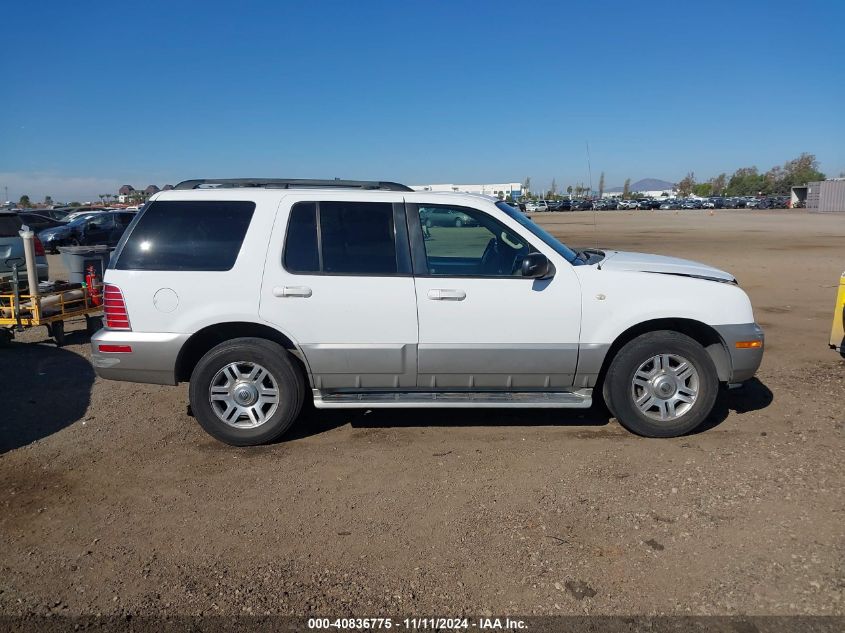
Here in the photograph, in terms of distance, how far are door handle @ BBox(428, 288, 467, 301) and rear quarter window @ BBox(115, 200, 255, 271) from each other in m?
1.51

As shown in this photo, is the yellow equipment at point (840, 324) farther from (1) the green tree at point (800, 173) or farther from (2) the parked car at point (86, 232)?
(1) the green tree at point (800, 173)

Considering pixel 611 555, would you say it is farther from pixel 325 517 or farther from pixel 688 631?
pixel 325 517

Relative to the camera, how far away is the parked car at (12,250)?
10430mm

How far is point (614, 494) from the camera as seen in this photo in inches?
169

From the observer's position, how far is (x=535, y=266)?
496 centimetres

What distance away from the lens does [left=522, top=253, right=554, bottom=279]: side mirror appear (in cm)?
495

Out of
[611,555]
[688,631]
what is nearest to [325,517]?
[611,555]

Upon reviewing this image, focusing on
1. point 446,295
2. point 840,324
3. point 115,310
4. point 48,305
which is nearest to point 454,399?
point 446,295

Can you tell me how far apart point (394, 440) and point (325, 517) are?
1320mm

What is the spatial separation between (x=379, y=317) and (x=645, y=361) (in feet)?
6.73

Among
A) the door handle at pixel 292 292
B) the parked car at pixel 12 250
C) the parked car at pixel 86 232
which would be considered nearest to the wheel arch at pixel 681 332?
the door handle at pixel 292 292

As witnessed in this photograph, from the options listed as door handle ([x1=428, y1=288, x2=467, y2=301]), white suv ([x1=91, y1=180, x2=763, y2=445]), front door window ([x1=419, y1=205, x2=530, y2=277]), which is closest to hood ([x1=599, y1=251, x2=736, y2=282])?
white suv ([x1=91, y1=180, x2=763, y2=445])

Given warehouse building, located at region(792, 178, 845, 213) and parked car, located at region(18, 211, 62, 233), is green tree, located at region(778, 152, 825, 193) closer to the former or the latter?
warehouse building, located at region(792, 178, 845, 213)

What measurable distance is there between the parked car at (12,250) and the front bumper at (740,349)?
378 inches
